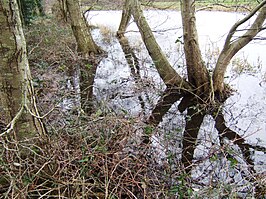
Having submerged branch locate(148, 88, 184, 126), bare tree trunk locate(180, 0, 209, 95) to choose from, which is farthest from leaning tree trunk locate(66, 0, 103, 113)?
bare tree trunk locate(180, 0, 209, 95)

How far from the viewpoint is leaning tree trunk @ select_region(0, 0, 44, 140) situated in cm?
217

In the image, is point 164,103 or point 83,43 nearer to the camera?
point 164,103

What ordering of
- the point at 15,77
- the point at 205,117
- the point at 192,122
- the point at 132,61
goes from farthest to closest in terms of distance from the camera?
the point at 132,61 < the point at 205,117 < the point at 192,122 < the point at 15,77

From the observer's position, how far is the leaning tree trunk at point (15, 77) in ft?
7.13

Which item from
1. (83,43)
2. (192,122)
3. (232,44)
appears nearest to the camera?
(192,122)

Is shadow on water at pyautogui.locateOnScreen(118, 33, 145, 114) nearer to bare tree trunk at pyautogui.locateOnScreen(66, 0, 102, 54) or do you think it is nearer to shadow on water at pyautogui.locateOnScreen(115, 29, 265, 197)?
shadow on water at pyautogui.locateOnScreen(115, 29, 265, 197)

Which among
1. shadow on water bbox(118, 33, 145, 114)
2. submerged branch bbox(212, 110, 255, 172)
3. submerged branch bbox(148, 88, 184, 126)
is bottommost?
submerged branch bbox(212, 110, 255, 172)

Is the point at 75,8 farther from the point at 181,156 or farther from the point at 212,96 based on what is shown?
the point at 181,156

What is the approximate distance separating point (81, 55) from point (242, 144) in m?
6.80

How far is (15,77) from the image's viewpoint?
2.30 metres

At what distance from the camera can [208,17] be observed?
1508 centimetres

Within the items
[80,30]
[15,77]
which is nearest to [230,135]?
[15,77]

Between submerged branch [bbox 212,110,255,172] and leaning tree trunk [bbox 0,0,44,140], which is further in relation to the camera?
submerged branch [bbox 212,110,255,172]

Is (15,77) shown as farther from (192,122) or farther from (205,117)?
(205,117)
